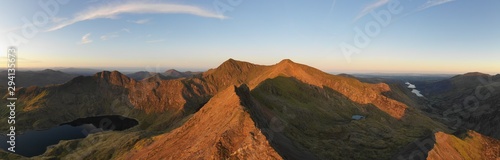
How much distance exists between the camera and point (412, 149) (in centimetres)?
9738

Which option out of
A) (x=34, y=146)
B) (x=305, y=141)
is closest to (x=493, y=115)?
(x=305, y=141)

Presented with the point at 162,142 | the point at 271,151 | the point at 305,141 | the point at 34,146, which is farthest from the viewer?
the point at 34,146

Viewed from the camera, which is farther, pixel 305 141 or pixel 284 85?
pixel 284 85

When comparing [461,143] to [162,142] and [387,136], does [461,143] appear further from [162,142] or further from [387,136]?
[162,142]

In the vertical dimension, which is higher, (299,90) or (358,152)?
(299,90)

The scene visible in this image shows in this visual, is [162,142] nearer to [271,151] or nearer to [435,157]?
[271,151]

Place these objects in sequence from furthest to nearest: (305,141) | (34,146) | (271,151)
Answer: (34,146) → (305,141) → (271,151)

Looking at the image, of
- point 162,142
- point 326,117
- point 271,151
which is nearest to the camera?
point 271,151

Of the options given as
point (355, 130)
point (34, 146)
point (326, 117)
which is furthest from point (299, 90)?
point (34, 146)

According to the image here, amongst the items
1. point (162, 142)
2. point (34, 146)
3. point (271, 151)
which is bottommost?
point (34, 146)

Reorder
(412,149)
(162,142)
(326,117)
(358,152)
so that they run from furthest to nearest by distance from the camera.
Answer: (326,117)
(358,152)
(412,149)
(162,142)

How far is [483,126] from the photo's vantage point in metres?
194

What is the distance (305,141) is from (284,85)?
281 ft

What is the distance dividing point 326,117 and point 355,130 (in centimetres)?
1805
